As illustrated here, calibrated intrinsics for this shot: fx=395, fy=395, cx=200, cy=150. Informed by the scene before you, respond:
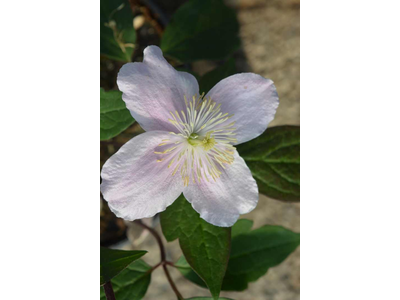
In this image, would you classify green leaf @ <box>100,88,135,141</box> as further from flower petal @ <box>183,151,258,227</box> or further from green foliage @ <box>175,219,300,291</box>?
green foliage @ <box>175,219,300,291</box>

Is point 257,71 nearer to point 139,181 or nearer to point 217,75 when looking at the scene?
point 217,75

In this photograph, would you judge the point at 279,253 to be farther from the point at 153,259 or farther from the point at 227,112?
the point at 153,259

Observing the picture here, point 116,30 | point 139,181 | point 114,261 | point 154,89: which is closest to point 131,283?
point 114,261

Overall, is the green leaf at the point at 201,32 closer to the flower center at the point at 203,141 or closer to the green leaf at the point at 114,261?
the flower center at the point at 203,141

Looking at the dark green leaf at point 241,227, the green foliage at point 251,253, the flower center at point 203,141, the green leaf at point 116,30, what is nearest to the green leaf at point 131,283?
the green foliage at point 251,253

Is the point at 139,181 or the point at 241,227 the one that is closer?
the point at 139,181

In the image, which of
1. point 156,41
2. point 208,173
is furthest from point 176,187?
point 156,41
